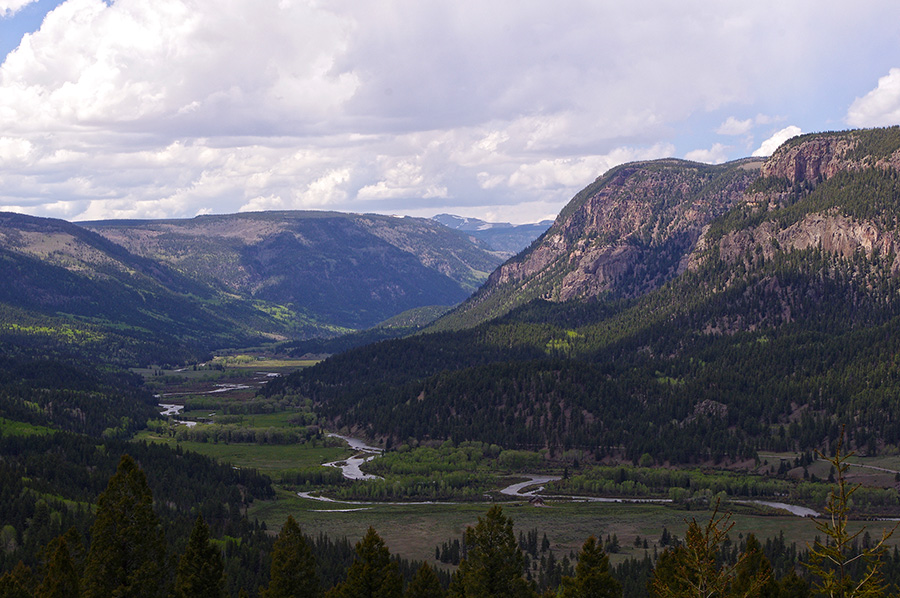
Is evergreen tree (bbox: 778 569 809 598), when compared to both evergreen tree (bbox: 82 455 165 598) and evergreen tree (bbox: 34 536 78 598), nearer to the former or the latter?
evergreen tree (bbox: 82 455 165 598)

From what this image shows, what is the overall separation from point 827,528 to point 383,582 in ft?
205

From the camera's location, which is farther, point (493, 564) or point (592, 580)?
point (493, 564)

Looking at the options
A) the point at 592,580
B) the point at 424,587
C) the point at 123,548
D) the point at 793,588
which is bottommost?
the point at 793,588

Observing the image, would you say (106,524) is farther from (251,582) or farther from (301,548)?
(251,582)

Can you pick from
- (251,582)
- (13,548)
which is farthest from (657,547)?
(13,548)

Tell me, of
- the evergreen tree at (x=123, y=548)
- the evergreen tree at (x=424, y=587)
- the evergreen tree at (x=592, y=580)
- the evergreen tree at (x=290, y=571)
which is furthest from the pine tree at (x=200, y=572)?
the evergreen tree at (x=592, y=580)

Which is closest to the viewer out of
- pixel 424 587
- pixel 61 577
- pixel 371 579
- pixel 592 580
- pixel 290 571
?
pixel 592 580

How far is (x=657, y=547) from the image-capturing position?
179 metres

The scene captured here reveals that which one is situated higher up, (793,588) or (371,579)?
(371,579)

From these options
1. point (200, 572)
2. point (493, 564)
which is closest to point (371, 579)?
point (493, 564)

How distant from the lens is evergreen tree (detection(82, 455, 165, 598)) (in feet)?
310

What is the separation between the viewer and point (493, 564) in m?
99.6

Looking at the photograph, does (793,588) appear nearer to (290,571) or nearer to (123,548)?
(290,571)

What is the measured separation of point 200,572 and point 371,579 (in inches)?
685
